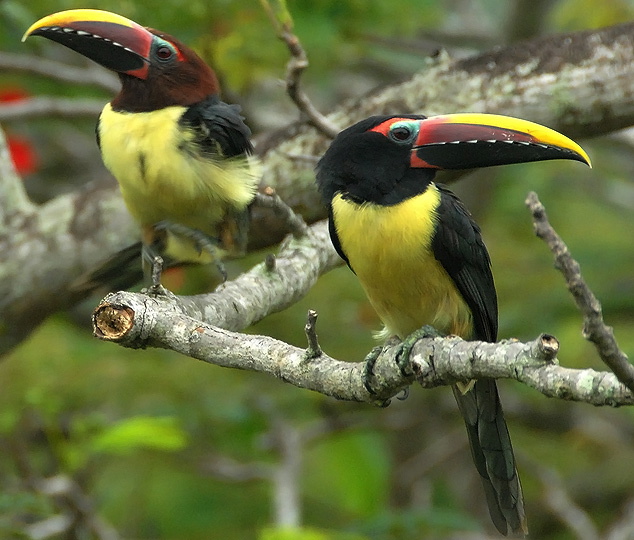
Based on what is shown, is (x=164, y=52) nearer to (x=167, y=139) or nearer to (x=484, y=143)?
(x=167, y=139)

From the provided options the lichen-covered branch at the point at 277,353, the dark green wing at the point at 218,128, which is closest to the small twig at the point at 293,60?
the dark green wing at the point at 218,128

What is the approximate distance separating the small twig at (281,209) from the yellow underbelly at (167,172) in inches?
5.9

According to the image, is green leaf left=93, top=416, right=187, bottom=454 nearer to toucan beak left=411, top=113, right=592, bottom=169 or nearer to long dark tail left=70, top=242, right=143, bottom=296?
long dark tail left=70, top=242, right=143, bottom=296

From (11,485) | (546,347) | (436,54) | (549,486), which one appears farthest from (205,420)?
(546,347)

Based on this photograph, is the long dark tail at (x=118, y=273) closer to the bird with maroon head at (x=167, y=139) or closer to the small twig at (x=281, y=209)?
the bird with maroon head at (x=167, y=139)

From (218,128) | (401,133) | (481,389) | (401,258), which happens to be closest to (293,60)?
(218,128)

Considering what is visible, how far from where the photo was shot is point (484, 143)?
3.27 meters

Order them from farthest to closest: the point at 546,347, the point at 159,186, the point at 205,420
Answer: the point at 205,420 → the point at 159,186 → the point at 546,347

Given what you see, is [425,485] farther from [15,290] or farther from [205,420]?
[15,290]

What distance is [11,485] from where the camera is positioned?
5145 millimetres

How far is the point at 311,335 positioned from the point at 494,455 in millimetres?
1289

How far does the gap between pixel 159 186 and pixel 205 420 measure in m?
2.33

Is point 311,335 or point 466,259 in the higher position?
point 311,335

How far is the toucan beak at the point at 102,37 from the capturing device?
3.52 m
